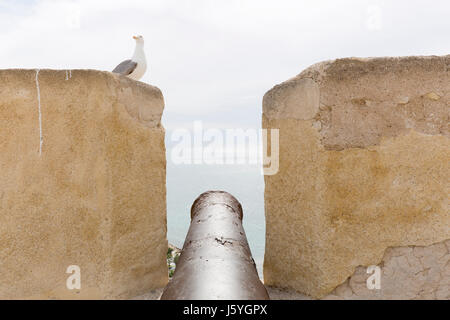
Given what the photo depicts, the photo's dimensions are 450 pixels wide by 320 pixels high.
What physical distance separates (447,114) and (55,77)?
2437 mm

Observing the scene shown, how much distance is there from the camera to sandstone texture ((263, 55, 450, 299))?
7.50ft

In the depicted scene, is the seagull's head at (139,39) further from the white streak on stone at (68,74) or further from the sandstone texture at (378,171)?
the sandstone texture at (378,171)

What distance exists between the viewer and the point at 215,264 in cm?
149

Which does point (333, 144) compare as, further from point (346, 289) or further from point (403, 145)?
point (346, 289)

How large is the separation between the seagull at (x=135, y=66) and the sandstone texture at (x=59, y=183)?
461mm

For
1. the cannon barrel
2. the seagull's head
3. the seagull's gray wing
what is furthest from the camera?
the seagull's head

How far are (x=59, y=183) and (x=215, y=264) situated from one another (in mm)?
1246

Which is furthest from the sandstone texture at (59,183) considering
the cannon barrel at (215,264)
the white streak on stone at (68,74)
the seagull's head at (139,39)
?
the seagull's head at (139,39)

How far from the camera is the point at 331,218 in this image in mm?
2293

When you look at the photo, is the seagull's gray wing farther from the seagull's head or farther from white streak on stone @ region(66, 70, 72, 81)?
white streak on stone @ region(66, 70, 72, 81)

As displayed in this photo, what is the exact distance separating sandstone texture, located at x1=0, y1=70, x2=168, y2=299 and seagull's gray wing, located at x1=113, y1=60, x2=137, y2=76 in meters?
0.44

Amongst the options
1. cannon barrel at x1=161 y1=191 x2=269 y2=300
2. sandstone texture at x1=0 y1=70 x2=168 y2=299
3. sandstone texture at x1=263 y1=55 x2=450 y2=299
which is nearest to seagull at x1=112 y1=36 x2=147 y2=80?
sandstone texture at x1=0 y1=70 x2=168 y2=299

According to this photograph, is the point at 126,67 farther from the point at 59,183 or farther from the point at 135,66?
the point at 59,183
